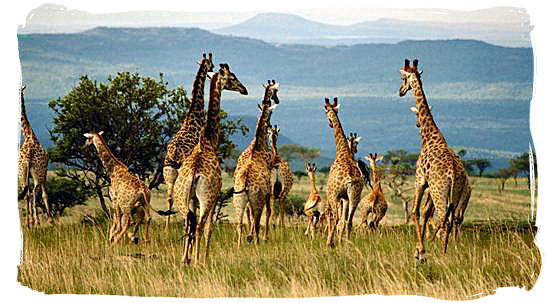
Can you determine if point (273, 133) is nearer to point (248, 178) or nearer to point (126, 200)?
point (248, 178)

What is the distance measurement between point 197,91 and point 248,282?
284 centimetres

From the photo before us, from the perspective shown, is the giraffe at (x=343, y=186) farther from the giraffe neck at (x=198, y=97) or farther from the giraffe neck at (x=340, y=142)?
the giraffe neck at (x=198, y=97)

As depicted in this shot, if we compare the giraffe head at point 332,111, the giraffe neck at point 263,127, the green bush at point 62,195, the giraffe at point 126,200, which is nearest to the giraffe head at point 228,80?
the giraffe neck at point 263,127

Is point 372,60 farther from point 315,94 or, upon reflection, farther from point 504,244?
point 504,244

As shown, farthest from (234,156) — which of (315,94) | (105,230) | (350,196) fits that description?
(350,196)

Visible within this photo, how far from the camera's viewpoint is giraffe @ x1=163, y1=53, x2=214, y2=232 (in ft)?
29.6

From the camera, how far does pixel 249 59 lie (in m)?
10.7

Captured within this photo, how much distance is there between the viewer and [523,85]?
7438 millimetres

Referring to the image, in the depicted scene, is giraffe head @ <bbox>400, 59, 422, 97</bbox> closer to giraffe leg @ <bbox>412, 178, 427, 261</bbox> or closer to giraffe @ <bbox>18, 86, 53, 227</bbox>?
giraffe leg @ <bbox>412, 178, 427, 261</bbox>

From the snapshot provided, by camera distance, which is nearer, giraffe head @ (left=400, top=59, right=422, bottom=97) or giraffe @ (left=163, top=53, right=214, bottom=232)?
giraffe head @ (left=400, top=59, right=422, bottom=97)

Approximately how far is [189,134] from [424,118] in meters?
2.62

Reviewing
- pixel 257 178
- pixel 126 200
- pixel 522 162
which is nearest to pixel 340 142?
pixel 257 178

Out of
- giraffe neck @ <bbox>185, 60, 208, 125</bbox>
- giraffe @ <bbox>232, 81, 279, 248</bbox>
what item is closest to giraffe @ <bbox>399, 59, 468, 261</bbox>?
giraffe @ <bbox>232, 81, 279, 248</bbox>

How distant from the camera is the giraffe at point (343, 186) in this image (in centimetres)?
855
